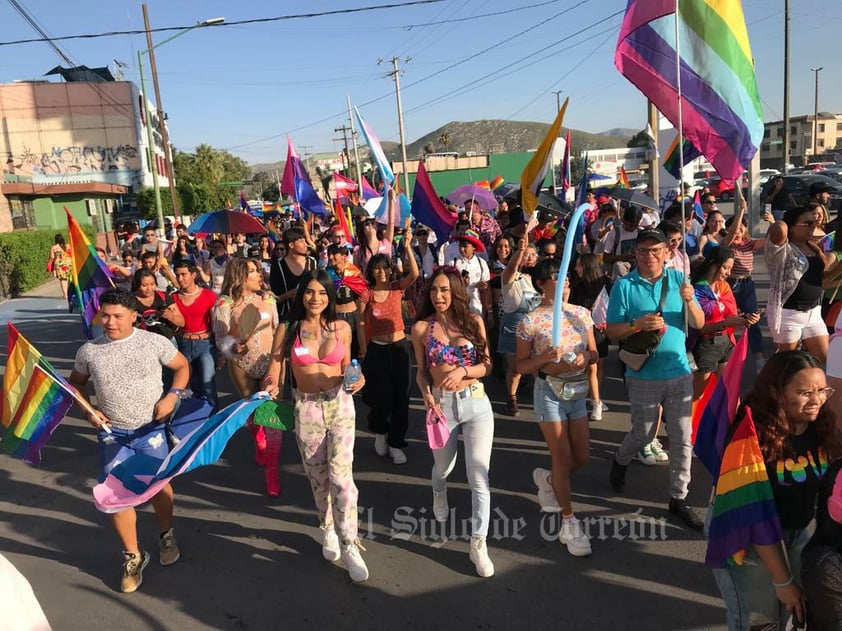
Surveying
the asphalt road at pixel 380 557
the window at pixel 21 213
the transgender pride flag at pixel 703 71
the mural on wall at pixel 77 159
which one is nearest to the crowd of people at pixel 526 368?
the asphalt road at pixel 380 557

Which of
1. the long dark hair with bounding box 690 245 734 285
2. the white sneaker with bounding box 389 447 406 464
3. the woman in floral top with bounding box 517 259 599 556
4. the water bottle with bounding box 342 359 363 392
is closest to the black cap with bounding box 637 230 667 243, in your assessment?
the woman in floral top with bounding box 517 259 599 556

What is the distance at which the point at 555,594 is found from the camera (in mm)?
3189

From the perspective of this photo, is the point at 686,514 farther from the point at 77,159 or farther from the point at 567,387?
the point at 77,159

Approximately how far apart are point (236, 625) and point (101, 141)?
4700 centimetres

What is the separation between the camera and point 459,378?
11.4 ft

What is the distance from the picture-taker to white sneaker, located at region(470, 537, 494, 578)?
3.37 meters

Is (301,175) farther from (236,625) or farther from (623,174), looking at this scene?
(236,625)

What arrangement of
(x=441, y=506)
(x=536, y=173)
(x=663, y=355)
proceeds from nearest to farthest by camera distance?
(x=663, y=355), (x=441, y=506), (x=536, y=173)

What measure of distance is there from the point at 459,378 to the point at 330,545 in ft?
4.09

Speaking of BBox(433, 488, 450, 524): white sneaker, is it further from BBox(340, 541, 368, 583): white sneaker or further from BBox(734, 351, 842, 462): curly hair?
BBox(734, 351, 842, 462): curly hair

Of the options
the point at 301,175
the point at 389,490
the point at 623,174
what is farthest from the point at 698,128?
the point at 623,174

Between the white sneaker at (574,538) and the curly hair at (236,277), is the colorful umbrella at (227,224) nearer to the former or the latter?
the curly hair at (236,277)

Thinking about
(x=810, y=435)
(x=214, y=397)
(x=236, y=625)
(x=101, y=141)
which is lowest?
(x=236, y=625)

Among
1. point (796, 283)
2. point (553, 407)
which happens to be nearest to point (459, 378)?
point (553, 407)
